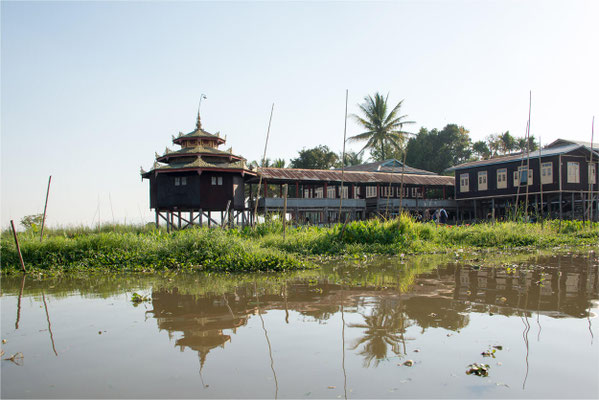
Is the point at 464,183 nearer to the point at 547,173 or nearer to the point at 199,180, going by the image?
the point at 547,173

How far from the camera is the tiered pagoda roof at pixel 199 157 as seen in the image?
72.6ft

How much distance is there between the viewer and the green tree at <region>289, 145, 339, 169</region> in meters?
41.8

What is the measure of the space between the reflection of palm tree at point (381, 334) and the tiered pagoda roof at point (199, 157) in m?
17.8

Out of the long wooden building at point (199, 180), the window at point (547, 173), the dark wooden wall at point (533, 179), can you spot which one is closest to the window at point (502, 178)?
the dark wooden wall at point (533, 179)

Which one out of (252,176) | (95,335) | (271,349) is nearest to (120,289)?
(95,335)

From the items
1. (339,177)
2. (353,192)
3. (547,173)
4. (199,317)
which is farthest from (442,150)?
(199,317)

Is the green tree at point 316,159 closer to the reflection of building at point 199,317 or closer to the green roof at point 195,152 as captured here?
the green roof at point 195,152

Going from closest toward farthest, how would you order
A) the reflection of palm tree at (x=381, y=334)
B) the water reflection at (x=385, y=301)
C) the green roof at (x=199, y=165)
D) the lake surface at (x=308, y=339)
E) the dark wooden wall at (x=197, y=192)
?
the lake surface at (x=308, y=339), the reflection of palm tree at (x=381, y=334), the water reflection at (x=385, y=301), the green roof at (x=199, y=165), the dark wooden wall at (x=197, y=192)

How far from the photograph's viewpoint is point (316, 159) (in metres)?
41.8

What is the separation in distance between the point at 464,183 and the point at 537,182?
5523 millimetres

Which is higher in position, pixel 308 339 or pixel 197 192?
pixel 197 192

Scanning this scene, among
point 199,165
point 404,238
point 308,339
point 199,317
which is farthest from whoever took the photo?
point 199,165

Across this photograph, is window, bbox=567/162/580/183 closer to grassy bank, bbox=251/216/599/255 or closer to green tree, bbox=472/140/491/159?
grassy bank, bbox=251/216/599/255

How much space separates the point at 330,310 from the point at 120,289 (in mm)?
3935
